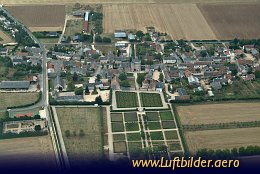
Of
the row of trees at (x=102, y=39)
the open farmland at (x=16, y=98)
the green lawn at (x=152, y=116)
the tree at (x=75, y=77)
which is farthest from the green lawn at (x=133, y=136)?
the row of trees at (x=102, y=39)

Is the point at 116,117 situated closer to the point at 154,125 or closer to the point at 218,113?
the point at 154,125

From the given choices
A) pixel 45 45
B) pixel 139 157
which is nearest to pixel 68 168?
pixel 139 157

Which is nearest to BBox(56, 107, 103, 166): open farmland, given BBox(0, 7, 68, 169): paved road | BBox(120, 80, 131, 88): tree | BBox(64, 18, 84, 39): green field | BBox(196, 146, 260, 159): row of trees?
BBox(0, 7, 68, 169): paved road

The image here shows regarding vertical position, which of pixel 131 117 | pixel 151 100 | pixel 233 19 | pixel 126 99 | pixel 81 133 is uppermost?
pixel 233 19

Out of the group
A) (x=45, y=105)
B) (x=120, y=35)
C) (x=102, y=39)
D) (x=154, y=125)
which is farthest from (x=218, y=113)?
(x=102, y=39)

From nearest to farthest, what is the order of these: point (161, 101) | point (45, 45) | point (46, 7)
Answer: point (161, 101)
point (45, 45)
point (46, 7)

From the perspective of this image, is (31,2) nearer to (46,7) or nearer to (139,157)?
(46,7)

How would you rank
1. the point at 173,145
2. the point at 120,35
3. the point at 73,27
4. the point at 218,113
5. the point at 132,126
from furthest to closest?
the point at 73,27 < the point at 120,35 < the point at 218,113 < the point at 132,126 < the point at 173,145
